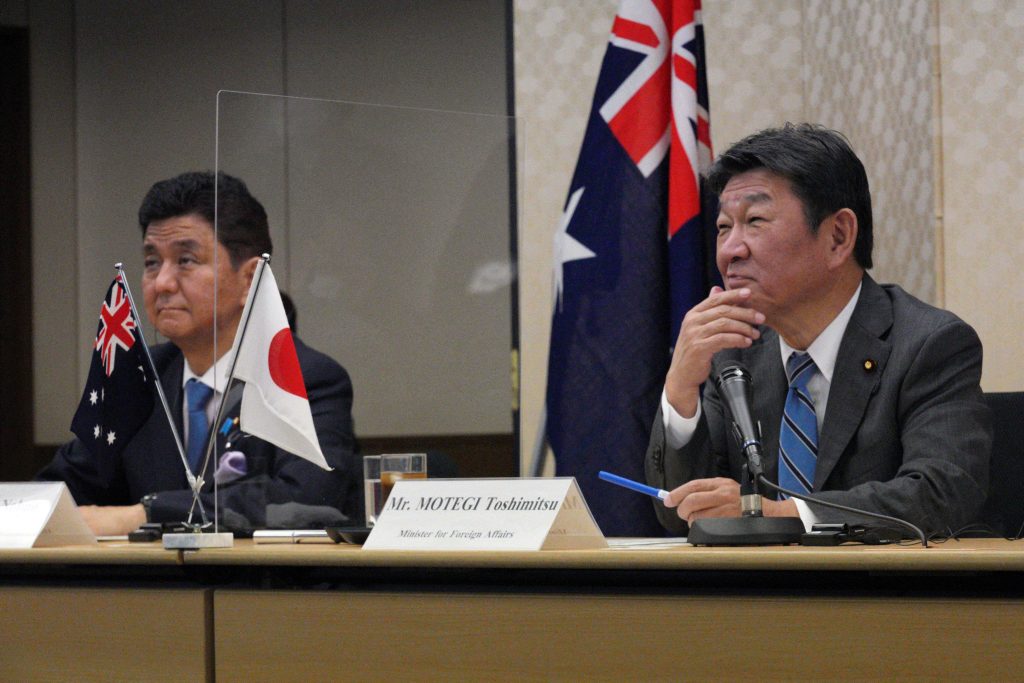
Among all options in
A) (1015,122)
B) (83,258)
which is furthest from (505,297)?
(83,258)

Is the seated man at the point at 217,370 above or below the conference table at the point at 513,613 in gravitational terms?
above

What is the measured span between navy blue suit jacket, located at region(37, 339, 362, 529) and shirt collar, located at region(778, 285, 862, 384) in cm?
85

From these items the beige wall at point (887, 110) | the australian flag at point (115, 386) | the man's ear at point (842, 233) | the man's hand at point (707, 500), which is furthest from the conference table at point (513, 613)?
the beige wall at point (887, 110)

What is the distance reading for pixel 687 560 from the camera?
1342 millimetres

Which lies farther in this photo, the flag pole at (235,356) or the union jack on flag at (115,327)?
the union jack on flag at (115,327)

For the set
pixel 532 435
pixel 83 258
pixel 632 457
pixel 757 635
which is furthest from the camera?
pixel 83 258

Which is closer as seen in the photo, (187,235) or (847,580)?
(847,580)

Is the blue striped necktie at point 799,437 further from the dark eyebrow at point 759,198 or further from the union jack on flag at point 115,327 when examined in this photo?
the union jack on flag at point 115,327

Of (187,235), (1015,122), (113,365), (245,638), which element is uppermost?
(1015,122)

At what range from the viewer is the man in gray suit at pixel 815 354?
2080 mm

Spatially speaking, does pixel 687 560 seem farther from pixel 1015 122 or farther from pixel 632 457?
pixel 1015 122

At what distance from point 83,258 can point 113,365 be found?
337cm

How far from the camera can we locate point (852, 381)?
Answer: 215cm

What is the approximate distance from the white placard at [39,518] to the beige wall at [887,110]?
3.20 feet
